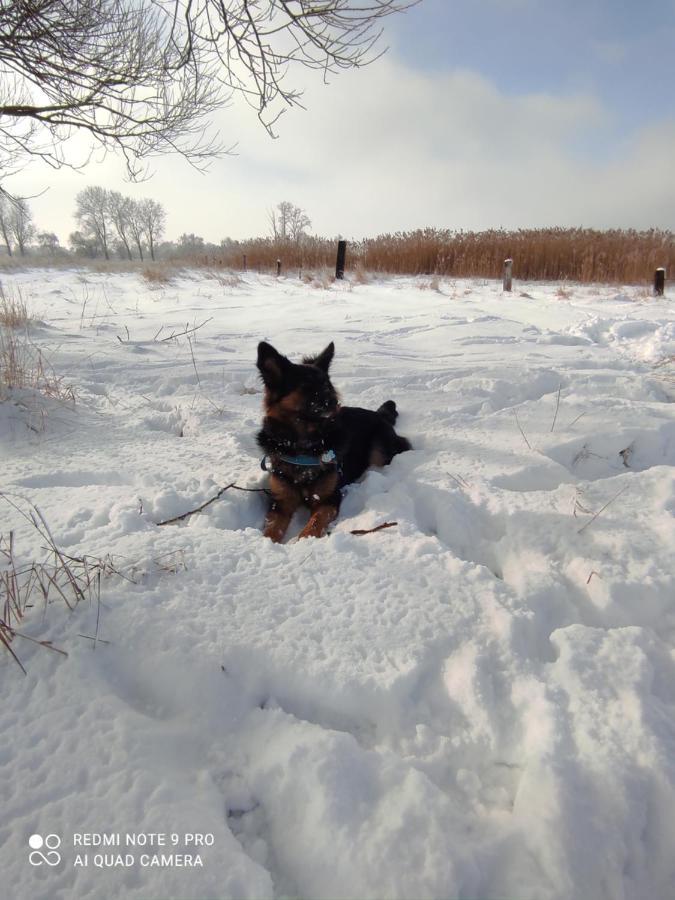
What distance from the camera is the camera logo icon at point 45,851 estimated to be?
89 centimetres

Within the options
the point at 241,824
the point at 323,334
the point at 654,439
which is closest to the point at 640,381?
the point at 654,439

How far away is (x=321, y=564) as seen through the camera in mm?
1876

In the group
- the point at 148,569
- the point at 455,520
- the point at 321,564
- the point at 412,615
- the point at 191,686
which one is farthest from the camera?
the point at 455,520

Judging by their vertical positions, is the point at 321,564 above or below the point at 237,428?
below

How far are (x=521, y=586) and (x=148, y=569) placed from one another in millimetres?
1479

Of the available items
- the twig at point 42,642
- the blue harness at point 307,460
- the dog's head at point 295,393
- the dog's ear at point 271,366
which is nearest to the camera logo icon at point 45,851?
the twig at point 42,642

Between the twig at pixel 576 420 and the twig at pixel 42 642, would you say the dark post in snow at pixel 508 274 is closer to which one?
the twig at pixel 576 420

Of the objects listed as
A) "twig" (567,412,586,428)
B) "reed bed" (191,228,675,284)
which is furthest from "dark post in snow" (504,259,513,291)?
"twig" (567,412,586,428)

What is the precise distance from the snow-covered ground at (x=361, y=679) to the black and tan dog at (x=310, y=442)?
17cm

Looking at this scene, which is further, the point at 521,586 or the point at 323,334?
the point at 323,334

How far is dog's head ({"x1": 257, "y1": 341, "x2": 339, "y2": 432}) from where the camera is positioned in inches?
117

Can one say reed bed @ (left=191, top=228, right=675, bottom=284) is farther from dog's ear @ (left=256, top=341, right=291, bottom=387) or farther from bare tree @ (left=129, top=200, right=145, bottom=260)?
bare tree @ (left=129, top=200, right=145, bottom=260)

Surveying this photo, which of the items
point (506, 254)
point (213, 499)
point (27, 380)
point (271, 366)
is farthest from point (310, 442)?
point (506, 254)

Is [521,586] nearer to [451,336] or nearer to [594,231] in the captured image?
[451,336]
